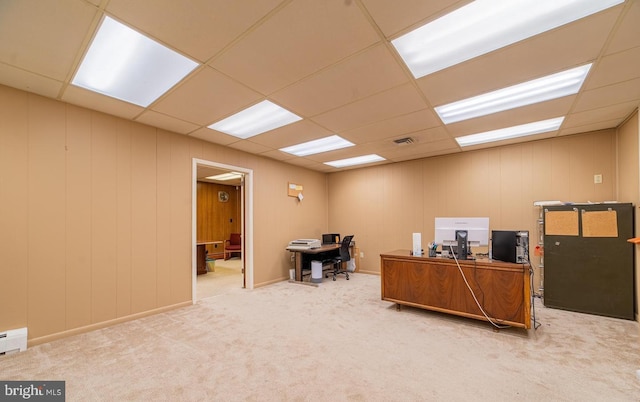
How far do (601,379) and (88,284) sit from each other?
5079 millimetres

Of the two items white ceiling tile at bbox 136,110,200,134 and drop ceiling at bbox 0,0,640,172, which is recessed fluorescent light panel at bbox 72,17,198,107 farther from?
white ceiling tile at bbox 136,110,200,134

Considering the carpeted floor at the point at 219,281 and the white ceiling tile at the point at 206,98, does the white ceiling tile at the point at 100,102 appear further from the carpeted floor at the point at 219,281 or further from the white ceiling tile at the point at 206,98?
the carpeted floor at the point at 219,281

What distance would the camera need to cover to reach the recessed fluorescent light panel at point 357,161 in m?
5.69

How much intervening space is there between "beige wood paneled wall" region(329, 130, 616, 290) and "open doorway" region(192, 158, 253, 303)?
2.62 m

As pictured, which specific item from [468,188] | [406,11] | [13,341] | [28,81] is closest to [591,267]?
[468,188]

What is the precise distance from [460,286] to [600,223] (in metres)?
2.14

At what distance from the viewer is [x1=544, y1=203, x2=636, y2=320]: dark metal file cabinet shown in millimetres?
3406

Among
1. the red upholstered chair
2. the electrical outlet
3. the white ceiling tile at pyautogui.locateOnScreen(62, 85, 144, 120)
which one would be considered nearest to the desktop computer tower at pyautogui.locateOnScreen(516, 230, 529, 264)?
the electrical outlet

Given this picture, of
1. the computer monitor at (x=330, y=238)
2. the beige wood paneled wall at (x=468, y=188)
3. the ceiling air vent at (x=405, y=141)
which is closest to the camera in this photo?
the beige wood paneled wall at (x=468, y=188)

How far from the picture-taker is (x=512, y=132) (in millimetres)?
4203

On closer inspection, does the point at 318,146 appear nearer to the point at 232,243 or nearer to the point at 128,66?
the point at 128,66

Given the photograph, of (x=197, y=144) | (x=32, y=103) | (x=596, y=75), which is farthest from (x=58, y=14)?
(x=596, y=75)

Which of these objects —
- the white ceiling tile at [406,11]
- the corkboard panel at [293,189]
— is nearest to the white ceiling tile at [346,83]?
the white ceiling tile at [406,11]

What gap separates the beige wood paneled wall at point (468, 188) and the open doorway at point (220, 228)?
2.62 metres
